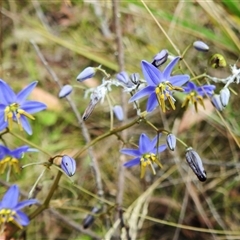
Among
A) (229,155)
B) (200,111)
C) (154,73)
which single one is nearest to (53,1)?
(200,111)

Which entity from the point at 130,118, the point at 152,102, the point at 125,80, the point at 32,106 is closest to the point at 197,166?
the point at 152,102

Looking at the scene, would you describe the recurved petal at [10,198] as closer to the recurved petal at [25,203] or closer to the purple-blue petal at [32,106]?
the recurved petal at [25,203]

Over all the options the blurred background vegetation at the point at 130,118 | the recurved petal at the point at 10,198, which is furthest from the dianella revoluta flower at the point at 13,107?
the blurred background vegetation at the point at 130,118

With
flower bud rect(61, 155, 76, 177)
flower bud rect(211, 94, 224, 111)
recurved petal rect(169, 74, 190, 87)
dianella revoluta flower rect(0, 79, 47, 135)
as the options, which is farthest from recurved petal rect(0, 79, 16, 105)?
flower bud rect(211, 94, 224, 111)

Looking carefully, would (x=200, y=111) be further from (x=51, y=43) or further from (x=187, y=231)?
(x=51, y=43)

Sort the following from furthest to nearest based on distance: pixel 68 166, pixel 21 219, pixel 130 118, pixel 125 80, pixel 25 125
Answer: pixel 130 118 < pixel 21 219 < pixel 25 125 < pixel 125 80 < pixel 68 166

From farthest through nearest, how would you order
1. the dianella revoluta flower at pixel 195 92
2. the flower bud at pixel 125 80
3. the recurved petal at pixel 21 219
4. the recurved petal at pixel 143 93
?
the recurved petal at pixel 21 219 → the dianella revoluta flower at pixel 195 92 → the flower bud at pixel 125 80 → the recurved petal at pixel 143 93

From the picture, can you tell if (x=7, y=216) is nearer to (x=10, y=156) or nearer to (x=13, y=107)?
(x=10, y=156)
